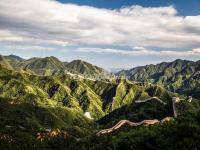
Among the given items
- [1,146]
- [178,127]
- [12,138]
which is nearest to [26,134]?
[12,138]

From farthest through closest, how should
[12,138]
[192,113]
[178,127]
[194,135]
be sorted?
[12,138]
[192,113]
[178,127]
[194,135]

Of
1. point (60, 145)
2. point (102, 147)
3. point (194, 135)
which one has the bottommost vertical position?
point (60, 145)

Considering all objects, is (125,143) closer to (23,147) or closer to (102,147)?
(102,147)

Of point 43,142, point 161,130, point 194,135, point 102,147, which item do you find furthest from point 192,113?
point 43,142

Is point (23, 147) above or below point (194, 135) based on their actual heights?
below

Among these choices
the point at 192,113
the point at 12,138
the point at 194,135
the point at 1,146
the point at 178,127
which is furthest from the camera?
the point at 12,138

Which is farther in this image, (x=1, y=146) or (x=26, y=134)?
(x=26, y=134)

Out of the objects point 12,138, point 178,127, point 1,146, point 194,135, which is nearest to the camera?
point 194,135

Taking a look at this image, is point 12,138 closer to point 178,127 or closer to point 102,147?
point 102,147

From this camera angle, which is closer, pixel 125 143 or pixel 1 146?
pixel 125 143
